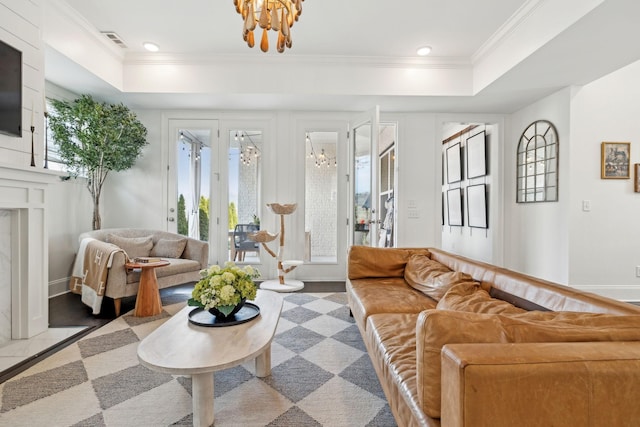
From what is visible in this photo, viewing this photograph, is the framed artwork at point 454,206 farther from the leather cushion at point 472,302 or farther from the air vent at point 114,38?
the air vent at point 114,38

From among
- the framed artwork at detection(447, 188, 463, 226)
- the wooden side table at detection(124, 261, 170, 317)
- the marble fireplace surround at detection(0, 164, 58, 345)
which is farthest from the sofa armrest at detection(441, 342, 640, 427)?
the framed artwork at detection(447, 188, 463, 226)

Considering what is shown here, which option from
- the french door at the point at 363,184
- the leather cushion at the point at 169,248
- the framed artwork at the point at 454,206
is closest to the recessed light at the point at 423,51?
the french door at the point at 363,184

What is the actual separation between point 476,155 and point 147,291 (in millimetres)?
5070

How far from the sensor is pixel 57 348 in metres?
2.29

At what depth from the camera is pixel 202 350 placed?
4.83ft

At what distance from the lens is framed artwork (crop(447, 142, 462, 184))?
5.87 metres

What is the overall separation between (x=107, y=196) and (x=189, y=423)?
162 inches

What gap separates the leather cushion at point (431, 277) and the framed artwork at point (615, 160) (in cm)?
276

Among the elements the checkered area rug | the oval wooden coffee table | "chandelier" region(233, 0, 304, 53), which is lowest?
the checkered area rug

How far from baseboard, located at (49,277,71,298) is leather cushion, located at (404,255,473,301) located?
401cm

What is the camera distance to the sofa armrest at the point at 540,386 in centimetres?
73

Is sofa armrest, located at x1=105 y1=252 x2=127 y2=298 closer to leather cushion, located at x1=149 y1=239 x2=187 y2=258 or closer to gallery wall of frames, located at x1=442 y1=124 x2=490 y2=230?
leather cushion, located at x1=149 y1=239 x2=187 y2=258

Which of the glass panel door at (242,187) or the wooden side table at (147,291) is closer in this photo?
the wooden side table at (147,291)

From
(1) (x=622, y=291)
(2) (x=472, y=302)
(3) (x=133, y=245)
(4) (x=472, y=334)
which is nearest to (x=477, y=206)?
(1) (x=622, y=291)
